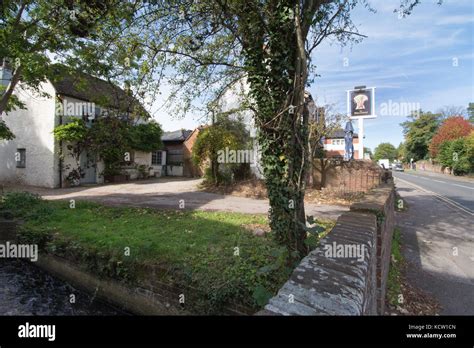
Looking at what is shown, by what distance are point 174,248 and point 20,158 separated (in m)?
17.2

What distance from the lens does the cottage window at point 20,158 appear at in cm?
1614

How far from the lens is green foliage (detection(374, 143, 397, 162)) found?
103m

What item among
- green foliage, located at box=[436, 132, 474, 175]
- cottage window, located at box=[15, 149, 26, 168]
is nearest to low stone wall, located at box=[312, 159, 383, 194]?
cottage window, located at box=[15, 149, 26, 168]

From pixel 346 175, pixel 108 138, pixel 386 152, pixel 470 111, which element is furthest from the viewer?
pixel 386 152

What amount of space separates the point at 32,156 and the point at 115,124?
15.3m

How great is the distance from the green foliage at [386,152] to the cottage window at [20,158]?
4348 inches

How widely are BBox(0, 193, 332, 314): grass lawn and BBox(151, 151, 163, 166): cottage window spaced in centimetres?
1636

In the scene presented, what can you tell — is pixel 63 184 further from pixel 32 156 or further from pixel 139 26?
pixel 139 26

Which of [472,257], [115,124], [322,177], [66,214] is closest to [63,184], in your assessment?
[66,214]

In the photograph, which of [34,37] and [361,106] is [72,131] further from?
[361,106]

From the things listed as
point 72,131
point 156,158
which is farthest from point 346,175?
point 156,158

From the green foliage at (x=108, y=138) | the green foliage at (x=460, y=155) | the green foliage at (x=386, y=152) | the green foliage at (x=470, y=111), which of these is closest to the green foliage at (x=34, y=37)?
the green foliage at (x=108, y=138)

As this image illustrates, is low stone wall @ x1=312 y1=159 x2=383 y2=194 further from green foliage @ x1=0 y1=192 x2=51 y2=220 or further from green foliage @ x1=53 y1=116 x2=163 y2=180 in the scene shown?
green foliage @ x1=0 y1=192 x2=51 y2=220

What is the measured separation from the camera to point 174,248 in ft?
15.3
